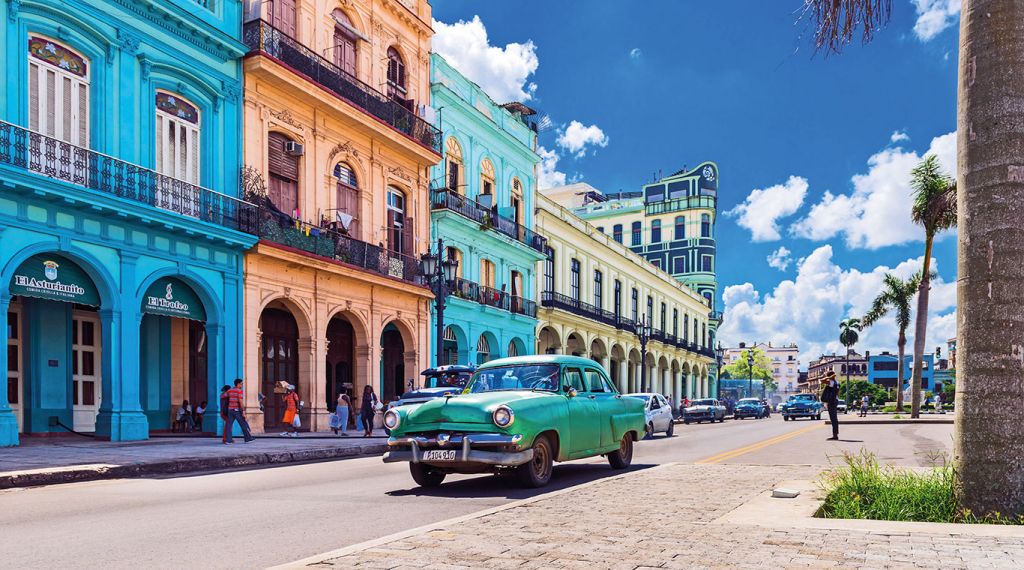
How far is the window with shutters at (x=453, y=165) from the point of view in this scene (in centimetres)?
3462

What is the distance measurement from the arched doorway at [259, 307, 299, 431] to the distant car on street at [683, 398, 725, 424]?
938 inches

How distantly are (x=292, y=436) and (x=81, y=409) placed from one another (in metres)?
4.95

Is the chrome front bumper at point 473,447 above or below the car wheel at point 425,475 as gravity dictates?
above

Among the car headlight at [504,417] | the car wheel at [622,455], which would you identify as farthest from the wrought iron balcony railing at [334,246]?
the car headlight at [504,417]

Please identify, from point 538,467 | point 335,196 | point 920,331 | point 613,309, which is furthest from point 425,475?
point 613,309

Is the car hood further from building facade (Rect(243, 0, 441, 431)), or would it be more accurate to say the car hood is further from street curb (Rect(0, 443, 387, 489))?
building facade (Rect(243, 0, 441, 431))

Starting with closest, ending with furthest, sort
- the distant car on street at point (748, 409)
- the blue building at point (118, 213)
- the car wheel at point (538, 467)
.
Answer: the car wheel at point (538, 467), the blue building at point (118, 213), the distant car on street at point (748, 409)

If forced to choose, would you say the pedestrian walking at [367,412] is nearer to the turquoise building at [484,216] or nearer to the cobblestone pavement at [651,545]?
the turquoise building at [484,216]

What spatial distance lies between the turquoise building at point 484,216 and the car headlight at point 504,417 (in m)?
23.0

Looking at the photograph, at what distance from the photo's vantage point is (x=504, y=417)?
32.7 feet

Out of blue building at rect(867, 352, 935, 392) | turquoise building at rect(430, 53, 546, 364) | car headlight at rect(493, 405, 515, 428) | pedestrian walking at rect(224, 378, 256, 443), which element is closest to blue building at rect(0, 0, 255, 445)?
pedestrian walking at rect(224, 378, 256, 443)

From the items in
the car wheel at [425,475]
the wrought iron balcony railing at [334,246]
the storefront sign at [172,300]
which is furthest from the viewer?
the wrought iron balcony railing at [334,246]

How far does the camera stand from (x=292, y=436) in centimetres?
2261

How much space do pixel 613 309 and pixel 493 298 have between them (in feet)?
60.9
